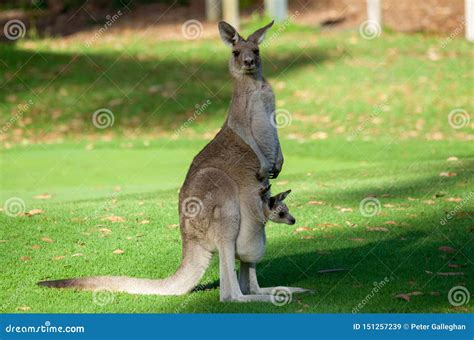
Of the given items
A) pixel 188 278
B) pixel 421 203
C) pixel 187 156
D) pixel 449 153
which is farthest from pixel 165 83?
pixel 188 278

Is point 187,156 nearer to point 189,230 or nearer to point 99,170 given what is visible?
point 99,170

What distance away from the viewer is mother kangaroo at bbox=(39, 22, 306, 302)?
7441 mm

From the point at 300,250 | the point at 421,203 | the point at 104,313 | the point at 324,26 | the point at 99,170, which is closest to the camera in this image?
the point at 104,313

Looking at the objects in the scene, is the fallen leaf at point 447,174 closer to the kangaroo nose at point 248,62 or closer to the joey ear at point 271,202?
the joey ear at point 271,202

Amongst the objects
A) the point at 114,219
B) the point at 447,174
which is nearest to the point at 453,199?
the point at 447,174

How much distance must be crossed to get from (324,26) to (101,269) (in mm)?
20272

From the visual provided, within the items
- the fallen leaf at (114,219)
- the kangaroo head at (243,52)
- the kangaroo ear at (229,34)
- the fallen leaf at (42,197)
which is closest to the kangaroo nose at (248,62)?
the kangaroo head at (243,52)

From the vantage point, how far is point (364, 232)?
10273mm

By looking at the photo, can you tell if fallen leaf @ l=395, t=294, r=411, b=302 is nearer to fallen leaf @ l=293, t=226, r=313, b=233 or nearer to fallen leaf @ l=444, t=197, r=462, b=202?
fallen leaf @ l=293, t=226, r=313, b=233

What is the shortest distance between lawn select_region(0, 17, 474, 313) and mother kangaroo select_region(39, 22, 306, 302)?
400 millimetres

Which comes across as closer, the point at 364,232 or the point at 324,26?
the point at 364,232

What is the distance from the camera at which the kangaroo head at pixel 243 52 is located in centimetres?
746

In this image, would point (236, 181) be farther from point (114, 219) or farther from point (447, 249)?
point (114, 219)

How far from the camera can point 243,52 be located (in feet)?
24.6
